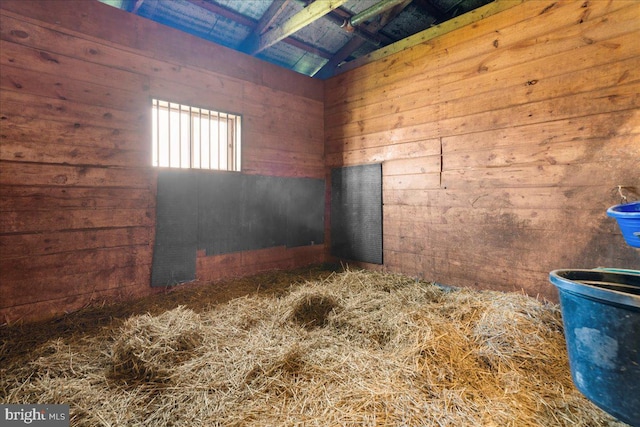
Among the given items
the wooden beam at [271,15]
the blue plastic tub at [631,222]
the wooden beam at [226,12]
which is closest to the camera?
the blue plastic tub at [631,222]

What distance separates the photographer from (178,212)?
3.09m

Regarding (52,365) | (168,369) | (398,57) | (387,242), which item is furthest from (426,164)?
(52,365)

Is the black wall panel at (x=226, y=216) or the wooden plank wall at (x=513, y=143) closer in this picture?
the wooden plank wall at (x=513, y=143)

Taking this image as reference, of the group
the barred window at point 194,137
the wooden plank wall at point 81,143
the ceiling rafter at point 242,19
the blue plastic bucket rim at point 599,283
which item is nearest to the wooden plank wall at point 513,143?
the blue plastic bucket rim at point 599,283

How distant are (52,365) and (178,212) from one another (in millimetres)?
1635

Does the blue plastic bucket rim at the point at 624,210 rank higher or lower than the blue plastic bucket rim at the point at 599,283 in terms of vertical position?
higher

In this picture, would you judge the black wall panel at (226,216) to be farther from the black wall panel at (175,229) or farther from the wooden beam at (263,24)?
the wooden beam at (263,24)

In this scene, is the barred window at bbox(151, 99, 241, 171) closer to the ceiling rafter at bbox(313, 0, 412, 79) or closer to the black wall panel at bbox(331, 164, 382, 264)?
the black wall panel at bbox(331, 164, 382, 264)

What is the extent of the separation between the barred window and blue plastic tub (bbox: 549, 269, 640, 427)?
3287 mm

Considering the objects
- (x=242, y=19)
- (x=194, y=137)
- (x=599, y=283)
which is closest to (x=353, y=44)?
(x=242, y=19)

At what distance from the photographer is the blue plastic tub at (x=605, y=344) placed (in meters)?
1.14

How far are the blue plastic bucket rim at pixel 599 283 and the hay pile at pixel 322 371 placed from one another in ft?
1.46

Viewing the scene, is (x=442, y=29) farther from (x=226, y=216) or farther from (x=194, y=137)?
(x=226, y=216)

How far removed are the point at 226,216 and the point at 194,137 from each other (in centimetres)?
97
